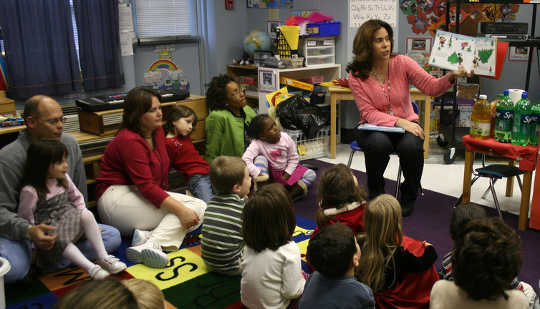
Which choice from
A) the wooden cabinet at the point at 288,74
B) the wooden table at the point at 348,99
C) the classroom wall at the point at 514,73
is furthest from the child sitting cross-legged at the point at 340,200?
the classroom wall at the point at 514,73

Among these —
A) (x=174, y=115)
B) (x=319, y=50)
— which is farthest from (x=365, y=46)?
(x=319, y=50)

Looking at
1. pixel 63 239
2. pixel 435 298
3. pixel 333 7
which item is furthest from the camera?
pixel 333 7

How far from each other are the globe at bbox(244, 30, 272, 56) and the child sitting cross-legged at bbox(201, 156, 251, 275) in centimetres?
346

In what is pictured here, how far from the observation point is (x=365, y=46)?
360cm

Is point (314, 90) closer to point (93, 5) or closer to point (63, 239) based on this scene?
point (93, 5)

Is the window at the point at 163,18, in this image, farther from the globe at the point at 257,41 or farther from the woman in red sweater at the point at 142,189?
the woman in red sweater at the point at 142,189

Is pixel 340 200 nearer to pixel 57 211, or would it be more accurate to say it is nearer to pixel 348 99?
pixel 57 211

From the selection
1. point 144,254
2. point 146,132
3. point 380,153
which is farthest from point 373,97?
point 144,254

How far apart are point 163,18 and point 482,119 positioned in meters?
3.91

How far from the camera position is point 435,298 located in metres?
1.82

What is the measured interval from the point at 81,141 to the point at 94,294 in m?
2.87

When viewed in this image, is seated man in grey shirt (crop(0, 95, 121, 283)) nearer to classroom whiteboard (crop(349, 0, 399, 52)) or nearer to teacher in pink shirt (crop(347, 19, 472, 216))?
teacher in pink shirt (crop(347, 19, 472, 216))

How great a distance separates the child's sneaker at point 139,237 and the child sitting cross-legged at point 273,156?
1.04m

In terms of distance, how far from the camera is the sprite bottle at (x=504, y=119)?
3.26 m
